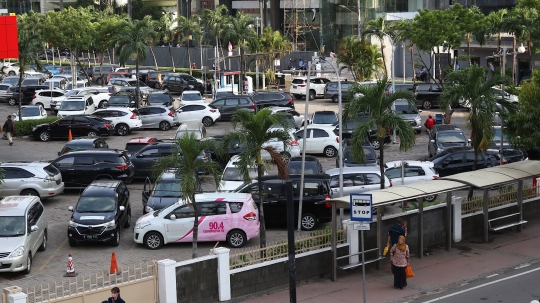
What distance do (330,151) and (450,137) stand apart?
198 inches

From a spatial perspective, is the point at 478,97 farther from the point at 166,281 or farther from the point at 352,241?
the point at 166,281

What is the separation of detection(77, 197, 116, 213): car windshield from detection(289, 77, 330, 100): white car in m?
32.0

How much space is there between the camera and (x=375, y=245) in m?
21.7

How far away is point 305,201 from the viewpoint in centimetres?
2489

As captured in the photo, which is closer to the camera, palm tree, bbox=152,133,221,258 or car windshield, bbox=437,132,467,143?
palm tree, bbox=152,133,221,258

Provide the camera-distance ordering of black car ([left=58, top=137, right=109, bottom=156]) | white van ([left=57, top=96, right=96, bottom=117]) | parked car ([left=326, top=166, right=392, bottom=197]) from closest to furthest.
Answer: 1. parked car ([left=326, top=166, right=392, bottom=197])
2. black car ([left=58, top=137, right=109, bottom=156])
3. white van ([left=57, top=96, right=96, bottom=117])

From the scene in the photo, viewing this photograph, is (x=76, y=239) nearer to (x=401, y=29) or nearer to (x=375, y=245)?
(x=375, y=245)

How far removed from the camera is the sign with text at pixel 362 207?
667 inches

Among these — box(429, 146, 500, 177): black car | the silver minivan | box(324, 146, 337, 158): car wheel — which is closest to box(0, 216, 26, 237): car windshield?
the silver minivan

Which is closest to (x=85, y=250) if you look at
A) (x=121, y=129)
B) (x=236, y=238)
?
(x=236, y=238)

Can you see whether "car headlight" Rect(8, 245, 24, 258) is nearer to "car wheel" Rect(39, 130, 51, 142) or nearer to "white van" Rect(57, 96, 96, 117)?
"car wheel" Rect(39, 130, 51, 142)

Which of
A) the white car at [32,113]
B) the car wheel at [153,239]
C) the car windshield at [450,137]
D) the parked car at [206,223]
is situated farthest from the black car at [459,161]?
the white car at [32,113]

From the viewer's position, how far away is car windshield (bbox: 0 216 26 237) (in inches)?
831

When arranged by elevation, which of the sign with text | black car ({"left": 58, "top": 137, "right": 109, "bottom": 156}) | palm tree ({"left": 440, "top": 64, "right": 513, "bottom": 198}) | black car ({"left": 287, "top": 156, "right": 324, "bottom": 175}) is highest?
palm tree ({"left": 440, "top": 64, "right": 513, "bottom": 198})
